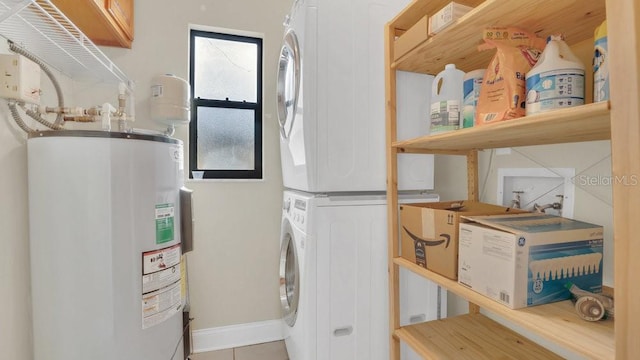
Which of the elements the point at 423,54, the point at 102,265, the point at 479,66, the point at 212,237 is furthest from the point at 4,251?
the point at 479,66

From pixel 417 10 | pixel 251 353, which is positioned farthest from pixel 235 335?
pixel 417 10

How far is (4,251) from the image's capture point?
1.09m

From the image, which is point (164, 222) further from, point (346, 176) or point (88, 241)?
point (346, 176)

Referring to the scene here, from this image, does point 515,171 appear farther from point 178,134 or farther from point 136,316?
point 178,134

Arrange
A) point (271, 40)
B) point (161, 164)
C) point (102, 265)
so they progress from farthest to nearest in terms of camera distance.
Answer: point (271, 40), point (161, 164), point (102, 265)

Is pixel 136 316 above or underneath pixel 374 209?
underneath

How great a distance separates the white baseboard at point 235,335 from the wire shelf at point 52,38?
172cm

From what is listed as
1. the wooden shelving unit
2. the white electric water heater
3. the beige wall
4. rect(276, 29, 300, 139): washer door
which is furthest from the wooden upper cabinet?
the wooden shelving unit

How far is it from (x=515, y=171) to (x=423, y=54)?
2.07 feet

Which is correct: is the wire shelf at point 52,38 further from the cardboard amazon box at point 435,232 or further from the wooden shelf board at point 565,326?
the wooden shelf board at point 565,326

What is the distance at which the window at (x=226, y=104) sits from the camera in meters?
2.10

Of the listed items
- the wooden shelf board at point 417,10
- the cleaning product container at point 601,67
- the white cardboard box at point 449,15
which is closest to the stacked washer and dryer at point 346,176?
the wooden shelf board at point 417,10

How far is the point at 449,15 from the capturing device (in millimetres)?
934

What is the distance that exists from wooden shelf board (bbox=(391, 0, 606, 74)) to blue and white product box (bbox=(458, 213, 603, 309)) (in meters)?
0.60
